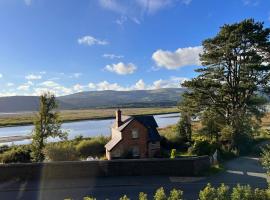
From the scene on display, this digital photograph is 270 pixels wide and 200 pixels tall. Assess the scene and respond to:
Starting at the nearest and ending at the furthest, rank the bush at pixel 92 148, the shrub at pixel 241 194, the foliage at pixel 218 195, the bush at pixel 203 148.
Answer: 1. the foliage at pixel 218 195
2. the shrub at pixel 241 194
3. the bush at pixel 203 148
4. the bush at pixel 92 148

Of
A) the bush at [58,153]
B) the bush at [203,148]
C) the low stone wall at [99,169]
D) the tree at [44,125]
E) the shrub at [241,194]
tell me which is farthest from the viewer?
the bush at [203,148]

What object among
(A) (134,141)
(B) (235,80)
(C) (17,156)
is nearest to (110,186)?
(A) (134,141)

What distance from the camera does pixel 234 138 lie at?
40.8m

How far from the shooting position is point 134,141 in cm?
3994

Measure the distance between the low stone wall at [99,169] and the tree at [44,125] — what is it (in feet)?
30.8

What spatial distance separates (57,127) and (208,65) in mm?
21863

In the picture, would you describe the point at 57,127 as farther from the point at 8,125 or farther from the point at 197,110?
the point at 8,125

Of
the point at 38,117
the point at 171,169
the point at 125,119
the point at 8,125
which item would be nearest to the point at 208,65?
the point at 125,119

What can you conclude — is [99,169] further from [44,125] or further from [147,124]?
[147,124]

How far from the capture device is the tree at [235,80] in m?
40.4

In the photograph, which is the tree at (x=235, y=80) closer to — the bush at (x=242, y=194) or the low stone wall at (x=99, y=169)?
the low stone wall at (x=99, y=169)

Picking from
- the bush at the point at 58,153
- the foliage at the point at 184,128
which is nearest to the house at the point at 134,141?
the bush at the point at 58,153

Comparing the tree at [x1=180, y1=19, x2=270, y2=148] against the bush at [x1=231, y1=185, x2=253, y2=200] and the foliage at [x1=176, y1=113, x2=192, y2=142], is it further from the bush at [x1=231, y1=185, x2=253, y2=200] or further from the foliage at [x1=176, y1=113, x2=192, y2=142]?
the bush at [x1=231, y1=185, x2=253, y2=200]

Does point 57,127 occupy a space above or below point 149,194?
above
